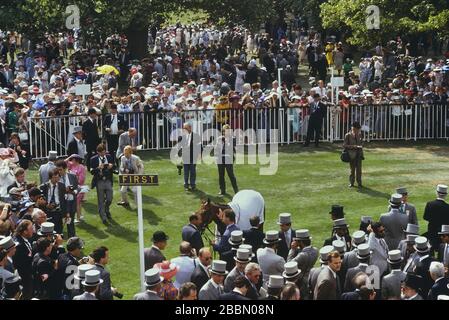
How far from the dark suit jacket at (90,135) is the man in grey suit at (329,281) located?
36.3 feet

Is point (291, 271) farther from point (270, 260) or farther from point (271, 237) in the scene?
point (271, 237)

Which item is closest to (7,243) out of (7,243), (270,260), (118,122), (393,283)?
(7,243)

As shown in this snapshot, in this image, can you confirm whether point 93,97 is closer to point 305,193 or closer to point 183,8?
point 305,193

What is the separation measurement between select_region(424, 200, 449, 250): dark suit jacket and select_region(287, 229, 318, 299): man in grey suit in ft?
9.24

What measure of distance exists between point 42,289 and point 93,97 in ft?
45.6

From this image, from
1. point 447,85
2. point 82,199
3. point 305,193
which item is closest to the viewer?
point 82,199

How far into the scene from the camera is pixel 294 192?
22.9 metres

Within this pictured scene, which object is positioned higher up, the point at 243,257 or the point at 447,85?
the point at 447,85

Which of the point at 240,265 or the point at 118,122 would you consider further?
the point at 118,122

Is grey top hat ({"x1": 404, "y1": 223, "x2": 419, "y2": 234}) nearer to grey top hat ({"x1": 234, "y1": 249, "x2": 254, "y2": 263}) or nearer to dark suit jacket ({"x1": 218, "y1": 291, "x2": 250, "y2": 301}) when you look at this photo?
grey top hat ({"x1": 234, "y1": 249, "x2": 254, "y2": 263})

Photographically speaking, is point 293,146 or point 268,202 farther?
point 293,146

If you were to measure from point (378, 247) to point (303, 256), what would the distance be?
143 centimetres

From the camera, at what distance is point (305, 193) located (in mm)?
22828

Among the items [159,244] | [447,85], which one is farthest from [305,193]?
[447,85]
